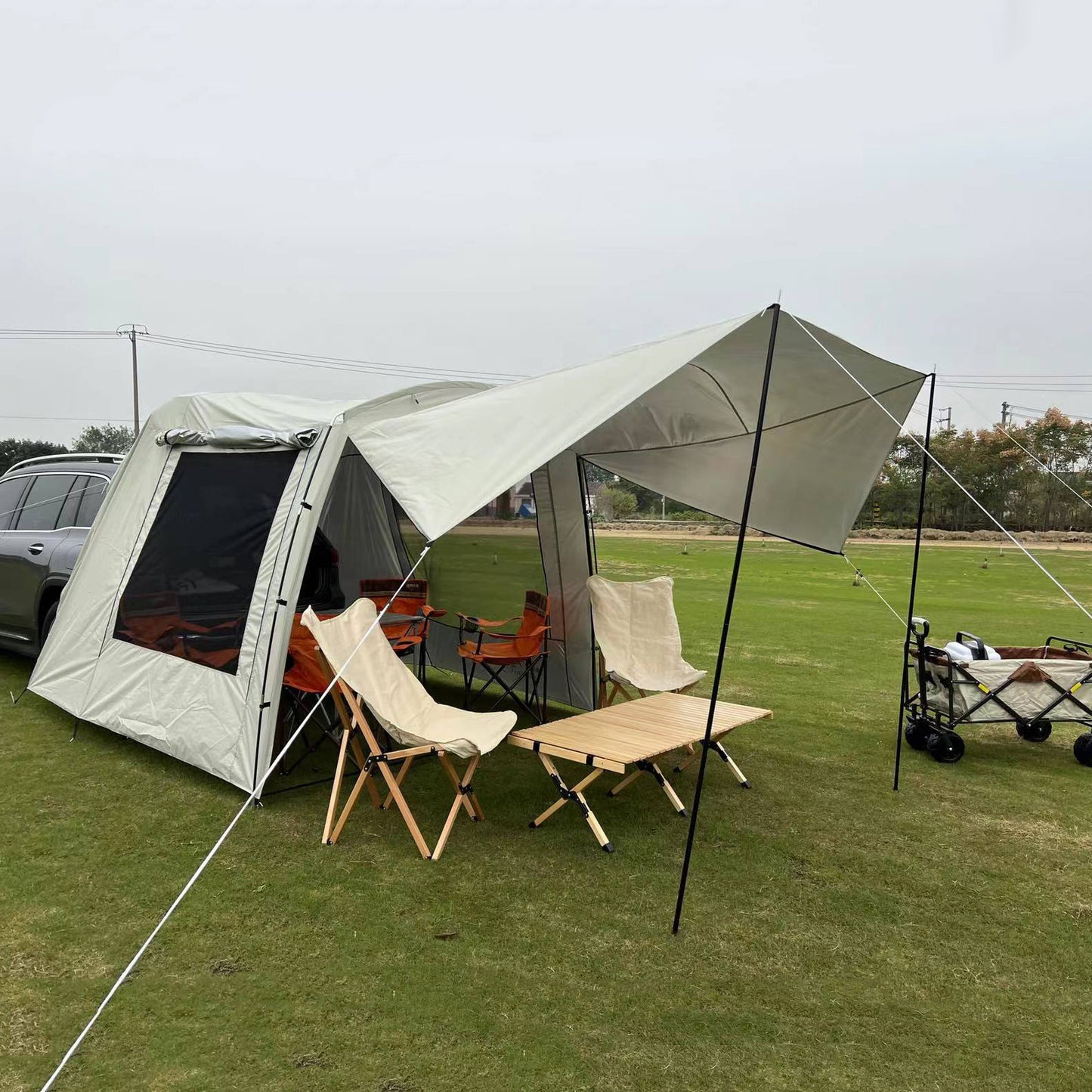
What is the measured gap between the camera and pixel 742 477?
5.18 metres

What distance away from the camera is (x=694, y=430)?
5156 millimetres

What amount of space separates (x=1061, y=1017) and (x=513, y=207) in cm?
1954

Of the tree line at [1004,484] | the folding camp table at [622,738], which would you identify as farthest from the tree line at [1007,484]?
the folding camp table at [622,738]

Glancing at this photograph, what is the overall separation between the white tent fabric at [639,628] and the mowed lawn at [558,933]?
77 cm

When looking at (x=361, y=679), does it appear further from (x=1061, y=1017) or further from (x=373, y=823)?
(x=1061, y=1017)

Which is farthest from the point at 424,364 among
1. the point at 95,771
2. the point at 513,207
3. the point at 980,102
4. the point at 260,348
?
the point at 95,771

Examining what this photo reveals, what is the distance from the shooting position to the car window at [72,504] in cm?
582

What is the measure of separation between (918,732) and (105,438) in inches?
2354

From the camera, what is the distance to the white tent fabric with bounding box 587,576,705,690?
525 cm

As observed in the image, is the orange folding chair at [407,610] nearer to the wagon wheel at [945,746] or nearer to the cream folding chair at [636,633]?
the cream folding chair at [636,633]

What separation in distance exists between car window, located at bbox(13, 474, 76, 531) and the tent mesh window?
67.0 inches

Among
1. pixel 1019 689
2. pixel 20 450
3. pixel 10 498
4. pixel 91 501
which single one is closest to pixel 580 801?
pixel 1019 689

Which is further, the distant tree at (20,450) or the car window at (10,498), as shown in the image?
the distant tree at (20,450)

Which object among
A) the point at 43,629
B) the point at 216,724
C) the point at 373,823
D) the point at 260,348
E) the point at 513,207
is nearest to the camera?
the point at 373,823
